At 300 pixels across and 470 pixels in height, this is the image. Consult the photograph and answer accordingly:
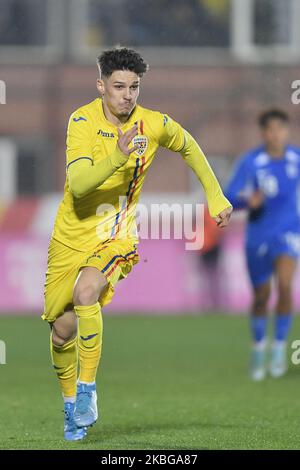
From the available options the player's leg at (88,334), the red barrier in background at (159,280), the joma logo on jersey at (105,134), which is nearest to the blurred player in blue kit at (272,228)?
the joma logo on jersey at (105,134)

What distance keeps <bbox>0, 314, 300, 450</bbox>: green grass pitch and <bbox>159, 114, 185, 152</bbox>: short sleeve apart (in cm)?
166

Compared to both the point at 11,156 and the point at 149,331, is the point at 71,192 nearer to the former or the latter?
the point at 149,331

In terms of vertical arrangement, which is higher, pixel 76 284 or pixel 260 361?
pixel 76 284

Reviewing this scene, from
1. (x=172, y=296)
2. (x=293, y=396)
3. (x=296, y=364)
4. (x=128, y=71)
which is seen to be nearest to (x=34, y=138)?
(x=172, y=296)

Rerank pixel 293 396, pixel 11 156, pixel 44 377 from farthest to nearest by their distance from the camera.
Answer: pixel 11 156, pixel 44 377, pixel 293 396

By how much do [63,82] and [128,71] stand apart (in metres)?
16.4

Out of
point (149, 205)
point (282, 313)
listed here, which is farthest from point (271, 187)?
point (149, 205)

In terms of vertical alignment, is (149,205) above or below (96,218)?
below

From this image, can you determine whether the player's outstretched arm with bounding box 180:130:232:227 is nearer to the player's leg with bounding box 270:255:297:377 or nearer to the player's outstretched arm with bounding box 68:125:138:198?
the player's outstretched arm with bounding box 68:125:138:198

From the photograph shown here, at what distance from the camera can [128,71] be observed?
273 inches

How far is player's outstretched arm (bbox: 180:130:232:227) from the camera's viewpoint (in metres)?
7.14

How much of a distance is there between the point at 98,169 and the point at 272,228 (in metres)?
5.11

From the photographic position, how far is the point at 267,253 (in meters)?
11.5

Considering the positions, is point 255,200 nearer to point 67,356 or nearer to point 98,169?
point 67,356
